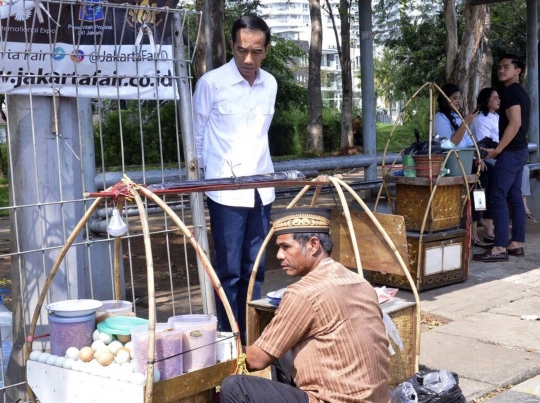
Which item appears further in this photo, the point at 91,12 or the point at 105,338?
the point at 91,12

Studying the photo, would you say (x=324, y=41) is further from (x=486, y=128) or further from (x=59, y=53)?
(x=59, y=53)

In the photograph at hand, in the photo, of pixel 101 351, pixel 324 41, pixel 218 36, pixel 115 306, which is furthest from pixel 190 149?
pixel 324 41

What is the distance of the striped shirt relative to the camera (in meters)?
3.22

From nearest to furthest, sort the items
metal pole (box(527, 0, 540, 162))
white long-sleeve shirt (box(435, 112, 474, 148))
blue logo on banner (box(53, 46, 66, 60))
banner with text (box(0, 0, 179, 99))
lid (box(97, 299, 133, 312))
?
lid (box(97, 299, 133, 312))
banner with text (box(0, 0, 179, 99))
blue logo on banner (box(53, 46, 66, 60))
white long-sleeve shirt (box(435, 112, 474, 148))
metal pole (box(527, 0, 540, 162))

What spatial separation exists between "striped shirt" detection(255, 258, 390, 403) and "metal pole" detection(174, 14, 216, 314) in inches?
44.1

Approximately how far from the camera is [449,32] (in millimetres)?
15164

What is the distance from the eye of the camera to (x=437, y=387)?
13.6 ft

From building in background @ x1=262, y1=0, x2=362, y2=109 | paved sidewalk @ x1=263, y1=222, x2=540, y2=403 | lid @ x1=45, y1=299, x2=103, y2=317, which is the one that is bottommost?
paved sidewalk @ x1=263, y1=222, x2=540, y2=403

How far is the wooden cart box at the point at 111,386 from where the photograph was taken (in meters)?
2.99

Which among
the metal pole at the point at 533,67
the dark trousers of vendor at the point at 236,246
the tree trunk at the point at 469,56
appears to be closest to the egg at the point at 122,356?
the dark trousers of vendor at the point at 236,246

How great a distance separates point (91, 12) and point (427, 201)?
3815 mm

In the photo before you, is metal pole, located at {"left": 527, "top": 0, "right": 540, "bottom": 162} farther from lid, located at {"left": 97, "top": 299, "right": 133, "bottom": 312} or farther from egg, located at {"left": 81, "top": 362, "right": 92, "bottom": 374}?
egg, located at {"left": 81, "top": 362, "right": 92, "bottom": 374}

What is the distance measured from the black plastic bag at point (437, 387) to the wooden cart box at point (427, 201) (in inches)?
112

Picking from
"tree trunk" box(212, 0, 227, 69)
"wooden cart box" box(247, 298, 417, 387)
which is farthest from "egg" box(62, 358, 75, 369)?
"tree trunk" box(212, 0, 227, 69)
